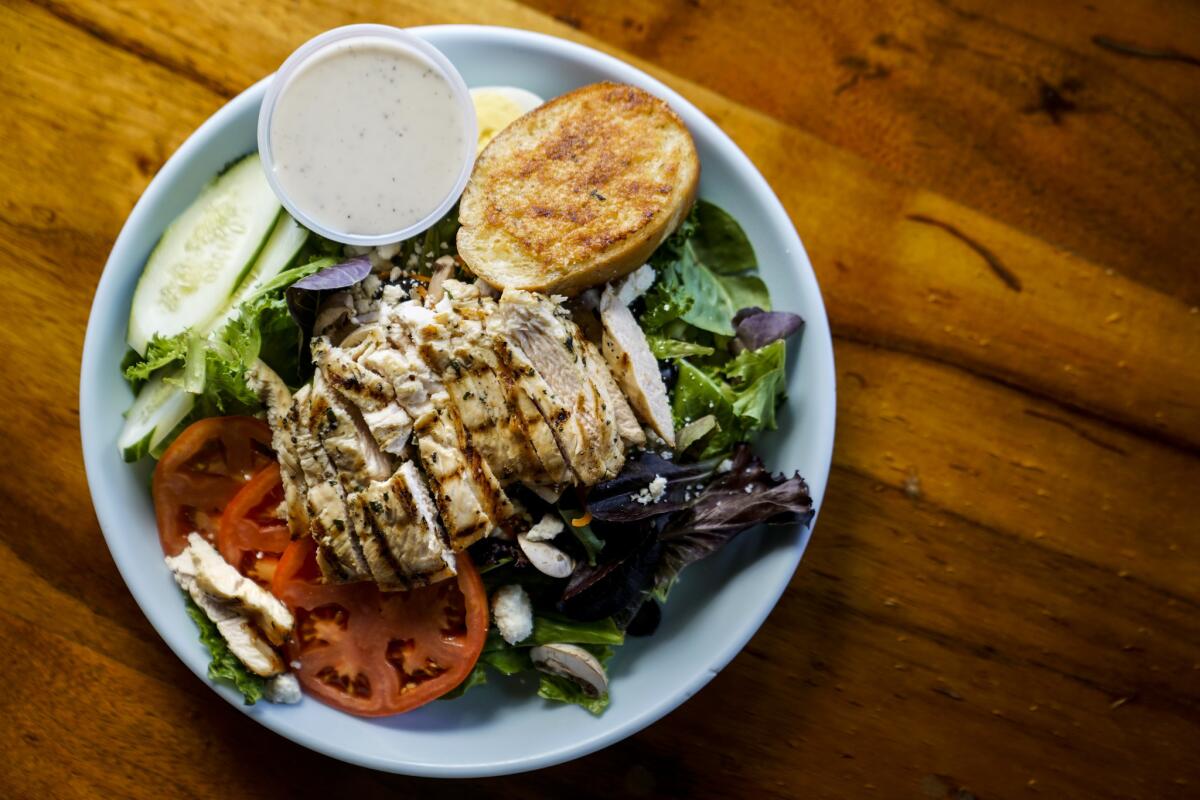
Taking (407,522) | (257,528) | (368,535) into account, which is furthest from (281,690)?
(407,522)

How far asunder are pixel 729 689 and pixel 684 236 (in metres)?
1.64

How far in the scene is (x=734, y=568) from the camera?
3.03m

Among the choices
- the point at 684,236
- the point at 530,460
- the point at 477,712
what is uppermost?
the point at 684,236

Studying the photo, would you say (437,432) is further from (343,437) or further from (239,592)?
(239,592)

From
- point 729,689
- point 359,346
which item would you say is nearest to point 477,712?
point 729,689

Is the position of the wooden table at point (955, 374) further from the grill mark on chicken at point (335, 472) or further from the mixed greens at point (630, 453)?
the grill mark on chicken at point (335, 472)

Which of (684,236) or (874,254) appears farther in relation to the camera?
(874,254)

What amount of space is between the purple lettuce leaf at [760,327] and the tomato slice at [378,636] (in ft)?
3.82

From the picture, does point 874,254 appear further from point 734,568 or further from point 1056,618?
point 1056,618

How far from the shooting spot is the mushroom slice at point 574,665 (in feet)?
9.38

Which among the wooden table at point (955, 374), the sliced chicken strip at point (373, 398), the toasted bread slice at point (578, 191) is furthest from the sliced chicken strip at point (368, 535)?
the wooden table at point (955, 374)

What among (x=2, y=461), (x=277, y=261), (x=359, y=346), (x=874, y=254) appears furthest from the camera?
(x=874, y=254)

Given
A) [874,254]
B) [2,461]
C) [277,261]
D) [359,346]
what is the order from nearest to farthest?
1. [359,346]
2. [277,261]
3. [2,461]
4. [874,254]

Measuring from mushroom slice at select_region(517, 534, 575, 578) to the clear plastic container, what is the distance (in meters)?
1.03
